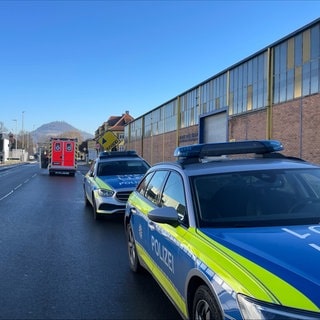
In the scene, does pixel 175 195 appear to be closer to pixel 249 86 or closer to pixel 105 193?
pixel 105 193

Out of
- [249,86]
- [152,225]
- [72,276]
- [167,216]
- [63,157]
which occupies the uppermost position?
[249,86]

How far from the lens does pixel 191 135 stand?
42.0 m

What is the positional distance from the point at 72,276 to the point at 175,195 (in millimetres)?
2350

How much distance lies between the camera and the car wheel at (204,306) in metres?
2.88

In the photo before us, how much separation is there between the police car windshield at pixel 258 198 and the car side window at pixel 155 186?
3.15 feet

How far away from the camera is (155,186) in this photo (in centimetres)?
530

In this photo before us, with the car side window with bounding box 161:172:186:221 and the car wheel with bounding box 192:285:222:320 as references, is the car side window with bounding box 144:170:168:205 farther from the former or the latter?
the car wheel with bounding box 192:285:222:320

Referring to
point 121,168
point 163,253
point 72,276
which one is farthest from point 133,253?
point 121,168

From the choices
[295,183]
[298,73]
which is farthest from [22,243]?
[298,73]

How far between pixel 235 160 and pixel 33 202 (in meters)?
12.0

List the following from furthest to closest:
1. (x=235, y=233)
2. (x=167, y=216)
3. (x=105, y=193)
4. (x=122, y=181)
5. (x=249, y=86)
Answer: (x=249, y=86)
(x=122, y=181)
(x=105, y=193)
(x=167, y=216)
(x=235, y=233)

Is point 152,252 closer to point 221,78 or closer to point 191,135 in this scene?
point 221,78

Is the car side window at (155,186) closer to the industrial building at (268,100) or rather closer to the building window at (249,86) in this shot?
the industrial building at (268,100)

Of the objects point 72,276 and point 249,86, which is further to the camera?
point 249,86
